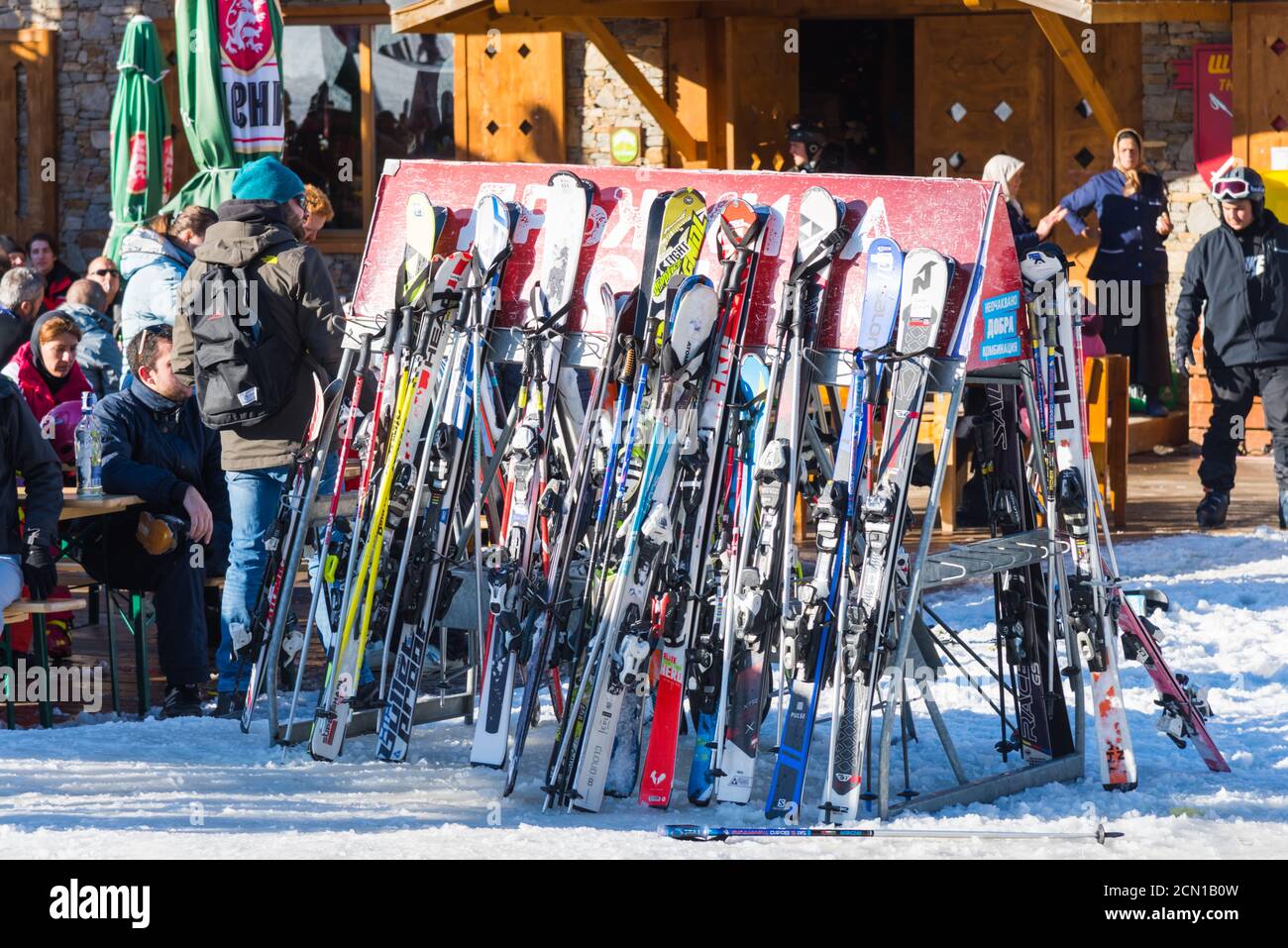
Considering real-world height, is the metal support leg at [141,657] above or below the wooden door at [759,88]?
below

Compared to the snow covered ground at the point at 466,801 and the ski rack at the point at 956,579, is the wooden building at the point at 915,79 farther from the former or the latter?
the ski rack at the point at 956,579

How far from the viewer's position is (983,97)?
12164 millimetres

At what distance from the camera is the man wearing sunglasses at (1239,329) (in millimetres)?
8672

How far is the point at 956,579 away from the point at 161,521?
265 centimetres

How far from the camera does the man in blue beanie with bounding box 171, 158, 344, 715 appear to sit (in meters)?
5.68

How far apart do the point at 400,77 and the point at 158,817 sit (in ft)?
31.2

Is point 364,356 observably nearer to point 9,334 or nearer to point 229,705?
point 229,705

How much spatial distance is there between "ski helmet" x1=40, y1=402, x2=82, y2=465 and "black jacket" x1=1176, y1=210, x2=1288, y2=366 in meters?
5.17

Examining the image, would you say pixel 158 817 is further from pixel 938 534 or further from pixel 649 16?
pixel 649 16

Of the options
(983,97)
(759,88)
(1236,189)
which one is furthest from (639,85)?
(1236,189)

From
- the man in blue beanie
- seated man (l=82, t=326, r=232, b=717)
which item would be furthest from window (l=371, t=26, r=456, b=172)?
the man in blue beanie

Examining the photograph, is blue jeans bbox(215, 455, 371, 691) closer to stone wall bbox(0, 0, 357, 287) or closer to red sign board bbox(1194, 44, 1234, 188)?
stone wall bbox(0, 0, 357, 287)

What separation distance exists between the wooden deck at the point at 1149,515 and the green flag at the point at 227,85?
105 inches

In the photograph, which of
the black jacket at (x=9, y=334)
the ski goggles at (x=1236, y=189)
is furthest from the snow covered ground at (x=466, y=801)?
the ski goggles at (x=1236, y=189)
